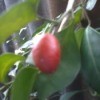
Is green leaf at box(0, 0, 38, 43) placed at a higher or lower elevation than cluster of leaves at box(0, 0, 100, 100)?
higher

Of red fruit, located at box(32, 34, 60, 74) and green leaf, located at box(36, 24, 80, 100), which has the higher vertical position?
red fruit, located at box(32, 34, 60, 74)

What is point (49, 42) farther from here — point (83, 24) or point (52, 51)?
point (83, 24)

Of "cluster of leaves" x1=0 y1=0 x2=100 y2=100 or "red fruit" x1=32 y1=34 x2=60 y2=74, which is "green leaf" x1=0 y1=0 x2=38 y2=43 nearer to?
"cluster of leaves" x1=0 y1=0 x2=100 y2=100

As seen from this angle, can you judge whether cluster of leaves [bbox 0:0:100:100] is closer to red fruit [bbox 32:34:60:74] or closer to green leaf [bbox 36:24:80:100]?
green leaf [bbox 36:24:80:100]

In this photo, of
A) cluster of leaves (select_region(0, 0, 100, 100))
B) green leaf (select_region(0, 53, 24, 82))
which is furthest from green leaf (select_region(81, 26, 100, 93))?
green leaf (select_region(0, 53, 24, 82))

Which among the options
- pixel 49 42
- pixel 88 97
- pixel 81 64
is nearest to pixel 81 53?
pixel 81 64

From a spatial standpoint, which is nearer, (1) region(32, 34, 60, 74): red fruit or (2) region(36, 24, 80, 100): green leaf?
(1) region(32, 34, 60, 74): red fruit

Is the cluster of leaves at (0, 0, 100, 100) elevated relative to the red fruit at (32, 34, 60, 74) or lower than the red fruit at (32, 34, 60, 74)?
lower
